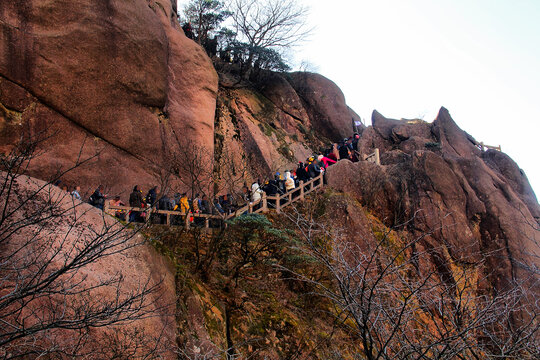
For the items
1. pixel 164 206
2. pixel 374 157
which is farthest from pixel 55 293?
pixel 374 157

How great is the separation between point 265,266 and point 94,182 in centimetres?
650

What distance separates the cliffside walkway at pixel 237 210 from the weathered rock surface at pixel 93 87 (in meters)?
2.82

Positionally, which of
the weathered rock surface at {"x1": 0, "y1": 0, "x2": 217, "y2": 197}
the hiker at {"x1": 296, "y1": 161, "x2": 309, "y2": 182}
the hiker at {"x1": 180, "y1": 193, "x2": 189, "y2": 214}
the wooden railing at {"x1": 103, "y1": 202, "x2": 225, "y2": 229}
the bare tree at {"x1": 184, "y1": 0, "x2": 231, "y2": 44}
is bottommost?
the wooden railing at {"x1": 103, "y1": 202, "x2": 225, "y2": 229}

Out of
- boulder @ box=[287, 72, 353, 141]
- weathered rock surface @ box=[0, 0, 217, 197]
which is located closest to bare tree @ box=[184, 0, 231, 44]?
boulder @ box=[287, 72, 353, 141]

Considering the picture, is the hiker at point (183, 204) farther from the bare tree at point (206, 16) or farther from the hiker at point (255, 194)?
the bare tree at point (206, 16)

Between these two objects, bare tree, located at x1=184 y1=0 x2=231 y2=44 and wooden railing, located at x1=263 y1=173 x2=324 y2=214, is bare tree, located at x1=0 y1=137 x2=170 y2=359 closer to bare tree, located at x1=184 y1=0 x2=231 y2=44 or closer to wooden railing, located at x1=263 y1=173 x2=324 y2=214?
wooden railing, located at x1=263 y1=173 x2=324 y2=214

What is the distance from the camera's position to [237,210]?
50.3 feet

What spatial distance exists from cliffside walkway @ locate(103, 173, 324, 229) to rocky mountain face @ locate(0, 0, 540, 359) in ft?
2.56

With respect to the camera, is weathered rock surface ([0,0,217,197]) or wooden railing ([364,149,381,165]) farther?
wooden railing ([364,149,381,165])

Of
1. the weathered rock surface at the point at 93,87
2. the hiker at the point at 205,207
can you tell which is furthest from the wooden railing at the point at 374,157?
the hiker at the point at 205,207

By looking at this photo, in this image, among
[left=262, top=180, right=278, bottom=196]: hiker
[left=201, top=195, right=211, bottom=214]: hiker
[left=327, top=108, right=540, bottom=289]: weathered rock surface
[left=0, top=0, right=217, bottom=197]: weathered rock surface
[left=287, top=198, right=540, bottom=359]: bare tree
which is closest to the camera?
[left=287, top=198, right=540, bottom=359]: bare tree

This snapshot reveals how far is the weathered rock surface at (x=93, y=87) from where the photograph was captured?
1461 cm

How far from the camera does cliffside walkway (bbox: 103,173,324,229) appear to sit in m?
12.6

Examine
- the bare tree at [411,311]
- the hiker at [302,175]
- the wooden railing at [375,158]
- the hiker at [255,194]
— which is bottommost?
the bare tree at [411,311]
